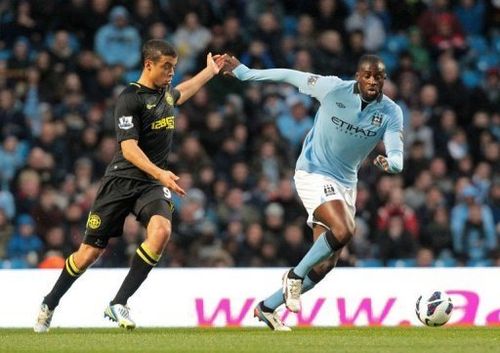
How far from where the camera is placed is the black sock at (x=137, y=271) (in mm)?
10078

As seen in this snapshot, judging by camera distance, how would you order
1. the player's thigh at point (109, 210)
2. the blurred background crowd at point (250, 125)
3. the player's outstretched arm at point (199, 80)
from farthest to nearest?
the blurred background crowd at point (250, 125)
the player's outstretched arm at point (199, 80)
the player's thigh at point (109, 210)

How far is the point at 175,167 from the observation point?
16.3 meters

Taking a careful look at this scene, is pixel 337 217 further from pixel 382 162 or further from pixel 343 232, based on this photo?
pixel 382 162

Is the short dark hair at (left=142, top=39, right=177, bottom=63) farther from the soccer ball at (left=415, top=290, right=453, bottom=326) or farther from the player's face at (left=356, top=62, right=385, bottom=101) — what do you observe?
the soccer ball at (left=415, top=290, right=453, bottom=326)

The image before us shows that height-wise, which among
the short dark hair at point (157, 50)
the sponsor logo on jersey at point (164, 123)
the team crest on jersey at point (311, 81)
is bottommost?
the sponsor logo on jersey at point (164, 123)

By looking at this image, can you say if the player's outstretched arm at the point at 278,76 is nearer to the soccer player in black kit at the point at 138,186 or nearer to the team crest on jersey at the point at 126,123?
the soccer player in black kit at the point at 138,186

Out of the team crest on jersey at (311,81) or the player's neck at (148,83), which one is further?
the team crest on jersey at (311,81)

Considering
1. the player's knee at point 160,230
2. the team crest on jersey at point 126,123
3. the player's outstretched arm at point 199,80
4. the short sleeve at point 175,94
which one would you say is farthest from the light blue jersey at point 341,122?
the player's knee at point 160,230

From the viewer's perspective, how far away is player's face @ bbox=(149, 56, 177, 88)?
1023 centimetres

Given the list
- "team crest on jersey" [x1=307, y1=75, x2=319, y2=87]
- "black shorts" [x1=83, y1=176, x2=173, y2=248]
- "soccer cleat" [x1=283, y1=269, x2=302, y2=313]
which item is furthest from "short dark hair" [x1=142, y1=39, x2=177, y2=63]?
"soccer cleat" [x1=283, y1=269, x2=302, y2=313]

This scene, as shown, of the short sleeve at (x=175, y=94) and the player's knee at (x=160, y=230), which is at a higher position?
the short sleeve at (x=175, y=94)

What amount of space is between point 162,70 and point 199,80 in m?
0.71

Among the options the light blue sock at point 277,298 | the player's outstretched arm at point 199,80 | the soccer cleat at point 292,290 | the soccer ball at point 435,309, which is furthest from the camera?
the soccer ball at point 435,309

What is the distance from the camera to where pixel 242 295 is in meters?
12.9
